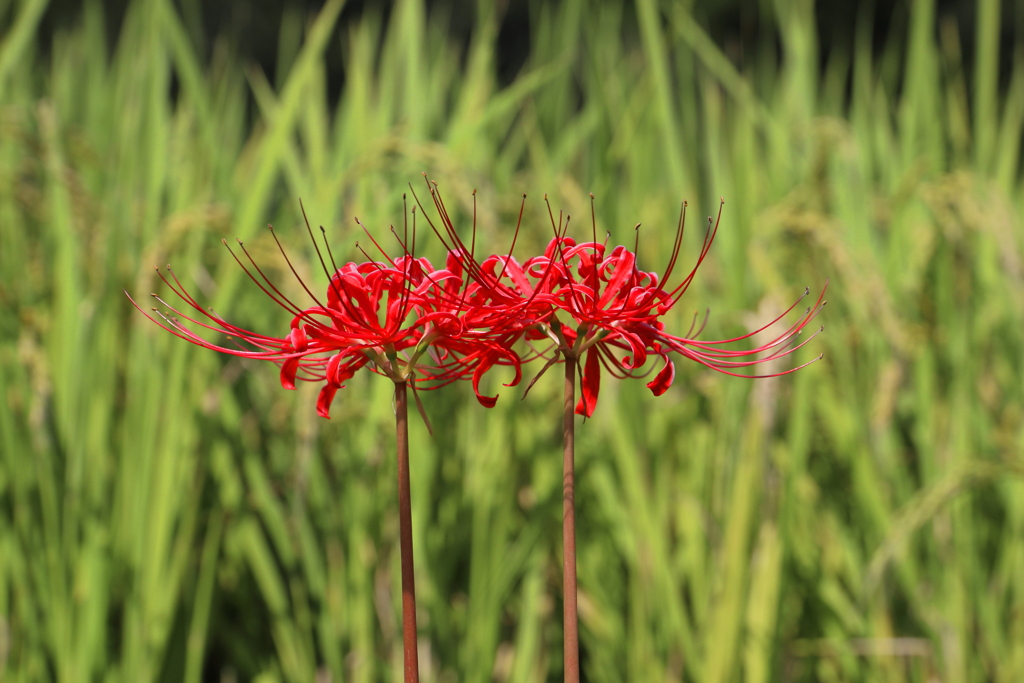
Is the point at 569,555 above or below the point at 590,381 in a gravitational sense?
below

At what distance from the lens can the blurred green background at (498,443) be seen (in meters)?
1.33

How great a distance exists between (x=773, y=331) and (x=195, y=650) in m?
Answer: 0.99

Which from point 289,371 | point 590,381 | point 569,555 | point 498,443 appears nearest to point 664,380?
point 590,381

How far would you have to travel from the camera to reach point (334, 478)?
5.11 feet

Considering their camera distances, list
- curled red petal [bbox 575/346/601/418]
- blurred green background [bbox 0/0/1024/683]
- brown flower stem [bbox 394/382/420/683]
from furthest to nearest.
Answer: blurred green background [bbox 0/0/1024/683] → curled red petal [bbox 575/346/601/418] → brown flower stem [bbox 394/382/420/683]

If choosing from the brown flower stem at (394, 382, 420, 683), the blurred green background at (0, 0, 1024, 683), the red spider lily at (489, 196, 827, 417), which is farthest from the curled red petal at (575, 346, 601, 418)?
the blurred green background at (0, 0, 1024, 683)

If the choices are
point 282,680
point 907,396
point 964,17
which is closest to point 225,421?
point 282,680

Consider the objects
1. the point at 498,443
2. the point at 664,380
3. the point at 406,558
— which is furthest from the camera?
the point at 498,443

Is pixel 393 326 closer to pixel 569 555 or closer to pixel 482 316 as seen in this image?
pixel 482 316

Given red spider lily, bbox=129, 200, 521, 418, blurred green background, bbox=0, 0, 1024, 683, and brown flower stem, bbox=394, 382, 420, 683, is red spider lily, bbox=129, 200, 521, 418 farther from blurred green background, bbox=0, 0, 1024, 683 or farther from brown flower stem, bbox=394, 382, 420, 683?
blurred green background, bbox=0, 0, 1024, 683

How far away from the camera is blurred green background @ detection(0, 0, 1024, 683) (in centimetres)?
→ 133

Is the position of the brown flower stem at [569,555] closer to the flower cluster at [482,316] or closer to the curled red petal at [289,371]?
the flower cluster at [482,316]

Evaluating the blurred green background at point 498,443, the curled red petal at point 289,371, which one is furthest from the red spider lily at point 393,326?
the blurred green background at point 498,443

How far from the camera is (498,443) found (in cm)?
142
